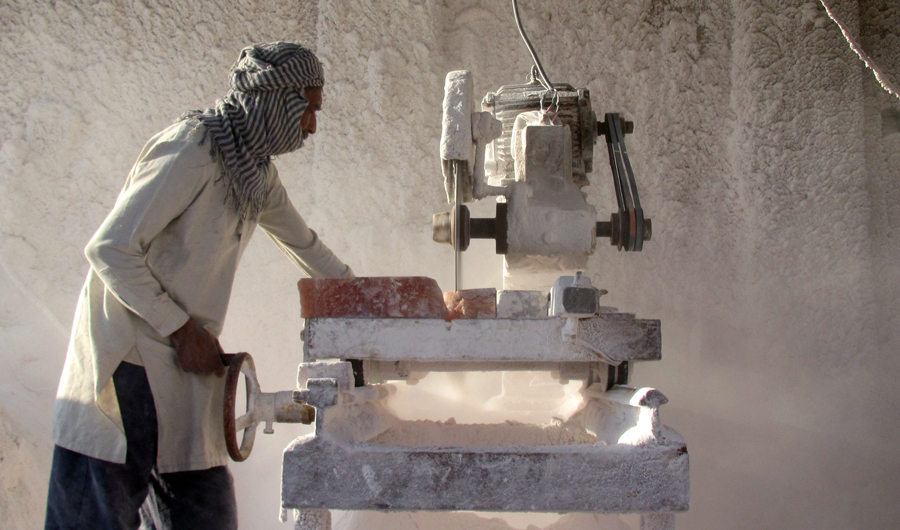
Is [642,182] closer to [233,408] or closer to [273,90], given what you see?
[273,90]

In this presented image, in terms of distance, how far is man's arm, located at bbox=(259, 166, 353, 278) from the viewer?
6.04 ft

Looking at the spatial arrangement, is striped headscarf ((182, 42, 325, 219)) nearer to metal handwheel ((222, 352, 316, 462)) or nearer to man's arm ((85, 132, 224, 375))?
man's arm ((85, 132, 224, 375))

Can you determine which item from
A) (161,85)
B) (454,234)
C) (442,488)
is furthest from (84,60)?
(442,488)

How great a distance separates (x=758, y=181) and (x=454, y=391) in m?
1.69

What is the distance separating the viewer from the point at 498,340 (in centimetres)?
132

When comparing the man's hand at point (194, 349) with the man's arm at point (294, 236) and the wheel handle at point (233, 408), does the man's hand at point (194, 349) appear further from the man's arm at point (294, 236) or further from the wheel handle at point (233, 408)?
the man's arm at point (294, 236)

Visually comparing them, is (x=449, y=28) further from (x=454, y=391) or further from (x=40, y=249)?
(x=40, y=249)

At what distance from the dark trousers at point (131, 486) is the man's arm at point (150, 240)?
5.5 inches

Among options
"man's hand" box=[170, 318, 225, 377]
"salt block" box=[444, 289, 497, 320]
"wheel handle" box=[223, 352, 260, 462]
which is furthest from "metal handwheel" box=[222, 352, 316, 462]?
"salt block" box=[444, 289, 497, 320]

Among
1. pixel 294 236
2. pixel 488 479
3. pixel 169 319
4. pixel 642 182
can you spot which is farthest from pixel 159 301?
pixel 642 182

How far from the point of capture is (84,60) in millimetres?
2822

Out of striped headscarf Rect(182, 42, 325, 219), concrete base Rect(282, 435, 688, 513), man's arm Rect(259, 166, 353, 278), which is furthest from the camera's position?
man's arm Rect(259, 166, 353, 278)

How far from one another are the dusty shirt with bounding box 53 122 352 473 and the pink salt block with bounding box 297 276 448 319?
0.33m

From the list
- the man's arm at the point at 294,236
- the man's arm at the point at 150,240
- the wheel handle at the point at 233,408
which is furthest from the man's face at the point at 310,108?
the wheel handle at the point at 233,408
